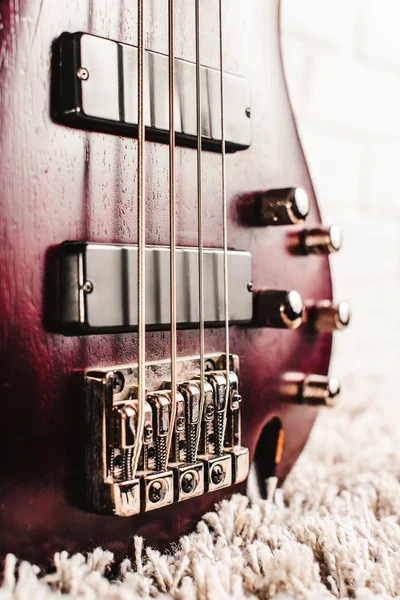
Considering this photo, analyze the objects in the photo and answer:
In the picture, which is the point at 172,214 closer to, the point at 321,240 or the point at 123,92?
the point at 123,92

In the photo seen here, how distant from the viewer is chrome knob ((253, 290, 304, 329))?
0.54 meters

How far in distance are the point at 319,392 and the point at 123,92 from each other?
31cm

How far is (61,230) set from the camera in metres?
0.41

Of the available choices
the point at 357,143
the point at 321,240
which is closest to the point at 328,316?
the point at 321,240

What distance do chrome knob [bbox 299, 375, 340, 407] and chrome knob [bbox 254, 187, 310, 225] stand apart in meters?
0.14

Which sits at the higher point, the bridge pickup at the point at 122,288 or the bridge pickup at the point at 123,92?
the bridge pickup at the point at 123,92

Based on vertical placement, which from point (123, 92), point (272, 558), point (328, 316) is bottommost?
point (272, 558)

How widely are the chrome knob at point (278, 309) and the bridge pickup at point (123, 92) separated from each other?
123 mm

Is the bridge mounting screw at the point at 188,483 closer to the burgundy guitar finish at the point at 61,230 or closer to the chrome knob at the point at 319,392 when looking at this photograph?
the burgundy guitar finish at the point at 61,230

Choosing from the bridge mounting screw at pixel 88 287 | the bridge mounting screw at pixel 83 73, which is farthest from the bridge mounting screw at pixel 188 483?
the bridge mounting screw at pixel 83 73

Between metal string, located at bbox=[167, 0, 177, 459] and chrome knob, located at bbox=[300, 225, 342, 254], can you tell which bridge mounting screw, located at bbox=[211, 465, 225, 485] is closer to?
metal string, located at bbox=[167, 0, 177, 459]

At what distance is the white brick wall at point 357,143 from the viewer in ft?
3.48

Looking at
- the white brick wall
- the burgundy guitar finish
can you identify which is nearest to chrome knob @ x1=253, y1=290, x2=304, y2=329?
the burgundy guitar finish

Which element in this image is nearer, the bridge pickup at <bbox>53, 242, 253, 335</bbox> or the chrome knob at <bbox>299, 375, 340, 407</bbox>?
the bridge pickup at <bbox>53, 242, 253, 335</bbox>
